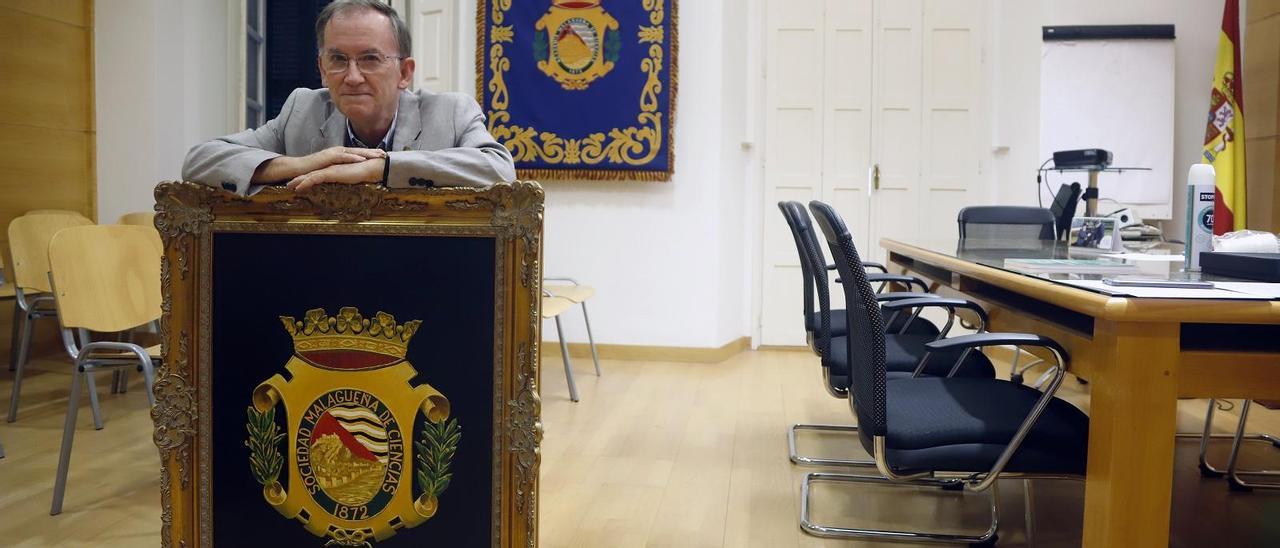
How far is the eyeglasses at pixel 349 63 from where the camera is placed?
167 cm

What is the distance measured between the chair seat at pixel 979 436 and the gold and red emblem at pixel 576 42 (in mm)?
3340

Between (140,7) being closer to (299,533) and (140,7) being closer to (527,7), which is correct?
(527,7)

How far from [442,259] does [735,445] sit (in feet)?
6.39

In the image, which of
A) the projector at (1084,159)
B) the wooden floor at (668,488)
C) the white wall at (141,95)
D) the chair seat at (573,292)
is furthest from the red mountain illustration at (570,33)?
the projector at (1084,159)

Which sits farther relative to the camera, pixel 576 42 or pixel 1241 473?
pixel 576 42

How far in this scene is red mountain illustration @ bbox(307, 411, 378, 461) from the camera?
141 centimetres

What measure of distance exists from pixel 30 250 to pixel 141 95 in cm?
131

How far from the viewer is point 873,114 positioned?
5.16 metres

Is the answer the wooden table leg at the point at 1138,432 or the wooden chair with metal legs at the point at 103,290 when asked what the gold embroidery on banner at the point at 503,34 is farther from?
the wooden table leg at the point at 1138,432

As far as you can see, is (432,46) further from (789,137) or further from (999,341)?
(999,341)

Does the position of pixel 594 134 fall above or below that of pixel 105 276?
above

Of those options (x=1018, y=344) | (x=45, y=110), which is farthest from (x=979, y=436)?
(x=45, y=110)

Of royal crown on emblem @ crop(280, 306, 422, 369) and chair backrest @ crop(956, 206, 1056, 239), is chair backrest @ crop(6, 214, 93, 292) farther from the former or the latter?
chair backrest @ crop(956, 206, 1056, 239)

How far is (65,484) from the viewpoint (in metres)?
2.45
